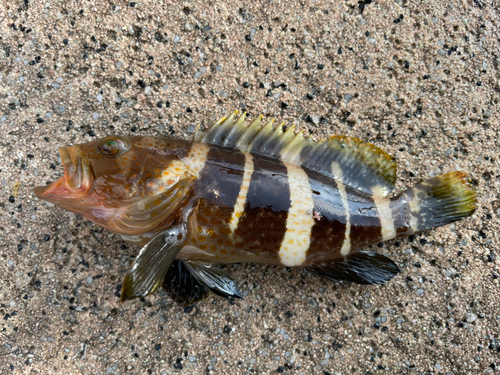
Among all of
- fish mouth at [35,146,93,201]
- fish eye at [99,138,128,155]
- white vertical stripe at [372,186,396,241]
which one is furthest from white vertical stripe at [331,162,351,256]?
fish mouth at [35,146,93,201]

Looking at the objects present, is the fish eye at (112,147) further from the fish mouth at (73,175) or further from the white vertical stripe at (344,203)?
the white vertical stripe at (344,203)

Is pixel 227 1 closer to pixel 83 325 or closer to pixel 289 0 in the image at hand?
pixel 289 0

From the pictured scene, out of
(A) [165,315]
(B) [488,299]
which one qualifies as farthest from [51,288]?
(B) [488,299]

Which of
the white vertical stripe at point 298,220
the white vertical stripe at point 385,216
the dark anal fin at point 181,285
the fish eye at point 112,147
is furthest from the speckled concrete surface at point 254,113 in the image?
the fish eye at point 112,147

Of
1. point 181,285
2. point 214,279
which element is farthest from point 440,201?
point 181,285

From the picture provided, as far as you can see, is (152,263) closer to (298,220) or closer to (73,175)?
(73,175)
